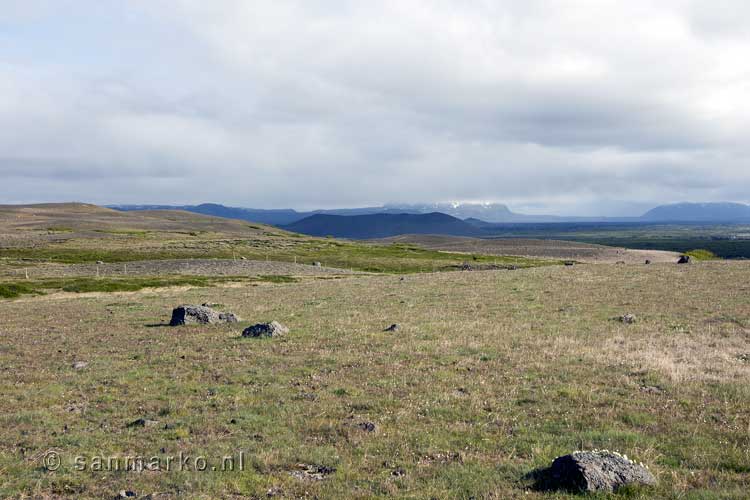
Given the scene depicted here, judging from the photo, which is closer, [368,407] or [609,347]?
[368,407]

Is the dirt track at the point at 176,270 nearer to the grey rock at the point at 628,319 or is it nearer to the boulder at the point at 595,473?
the grey rock at the point at 628,319

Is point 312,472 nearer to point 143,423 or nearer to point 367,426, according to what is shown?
point 367,426

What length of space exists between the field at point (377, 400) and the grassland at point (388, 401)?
0.06 m

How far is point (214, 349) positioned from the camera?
904 inches

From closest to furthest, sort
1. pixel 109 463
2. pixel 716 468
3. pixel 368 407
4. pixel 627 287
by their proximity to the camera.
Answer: pixel 716 468
pixel 109 463
pixel 368 407
pixel 627 287

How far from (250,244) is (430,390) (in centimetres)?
13937

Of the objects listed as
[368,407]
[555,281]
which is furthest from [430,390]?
[555,281]

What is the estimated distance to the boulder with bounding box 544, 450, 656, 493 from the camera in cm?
947

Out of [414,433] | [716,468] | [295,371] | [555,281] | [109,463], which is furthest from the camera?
[555,281]

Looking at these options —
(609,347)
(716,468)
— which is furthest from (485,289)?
(716,468)

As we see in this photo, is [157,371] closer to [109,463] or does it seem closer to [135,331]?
[109,463]

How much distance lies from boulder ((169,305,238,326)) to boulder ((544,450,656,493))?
23245mm

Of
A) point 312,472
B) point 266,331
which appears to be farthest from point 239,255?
point 312,472

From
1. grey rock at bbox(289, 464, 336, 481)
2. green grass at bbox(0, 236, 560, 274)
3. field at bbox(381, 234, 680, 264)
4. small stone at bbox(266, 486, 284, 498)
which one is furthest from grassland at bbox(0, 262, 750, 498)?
field at bbox(381, 234, 680, 264)
